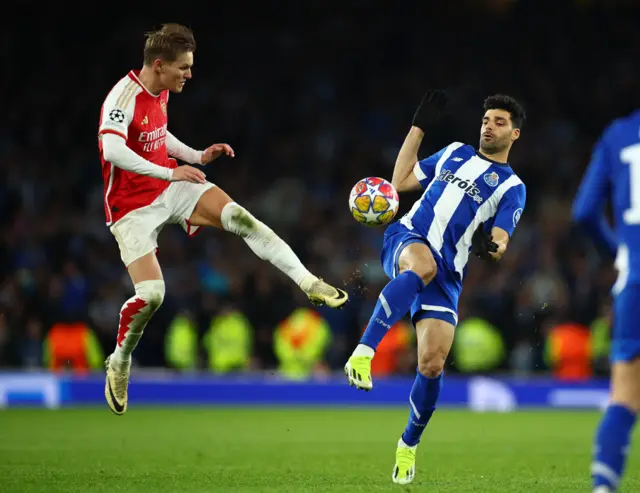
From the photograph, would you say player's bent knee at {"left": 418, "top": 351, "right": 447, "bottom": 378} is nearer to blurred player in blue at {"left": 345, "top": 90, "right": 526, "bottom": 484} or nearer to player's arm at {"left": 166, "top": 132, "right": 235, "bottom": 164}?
blurred player in blue at {"left": 345, "top": 90, "right": 526, "bottom": 484}

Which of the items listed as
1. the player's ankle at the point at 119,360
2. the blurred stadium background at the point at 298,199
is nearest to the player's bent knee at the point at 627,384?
the player's ankle at the point at 119,360

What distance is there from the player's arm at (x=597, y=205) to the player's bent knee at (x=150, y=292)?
3.48 meters

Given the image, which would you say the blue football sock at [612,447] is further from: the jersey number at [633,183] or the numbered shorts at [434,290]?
the numbered shorts at [434,290]

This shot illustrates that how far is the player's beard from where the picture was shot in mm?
7770

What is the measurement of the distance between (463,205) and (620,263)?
2.85 m

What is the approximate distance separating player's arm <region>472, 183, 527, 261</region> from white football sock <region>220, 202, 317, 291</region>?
1.15m

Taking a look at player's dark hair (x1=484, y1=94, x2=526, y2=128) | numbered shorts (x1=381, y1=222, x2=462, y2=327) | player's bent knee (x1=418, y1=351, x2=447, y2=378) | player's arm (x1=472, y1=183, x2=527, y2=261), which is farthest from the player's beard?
player's bent knee (x1=418, y1=351, x2=447, y2=378)

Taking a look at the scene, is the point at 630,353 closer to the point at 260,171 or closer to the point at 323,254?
the point at 323,254

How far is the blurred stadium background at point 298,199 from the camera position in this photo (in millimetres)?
16891

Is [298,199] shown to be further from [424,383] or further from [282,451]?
[424,383]

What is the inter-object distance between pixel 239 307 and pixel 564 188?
6.74 meters

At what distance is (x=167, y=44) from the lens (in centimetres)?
740

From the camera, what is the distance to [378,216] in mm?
7551

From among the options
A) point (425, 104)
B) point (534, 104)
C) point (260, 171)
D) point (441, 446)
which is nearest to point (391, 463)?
point (441, 446)
